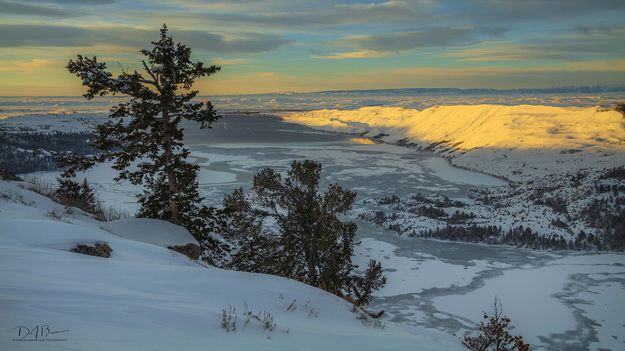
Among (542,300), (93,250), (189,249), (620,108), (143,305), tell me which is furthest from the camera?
(620,108)

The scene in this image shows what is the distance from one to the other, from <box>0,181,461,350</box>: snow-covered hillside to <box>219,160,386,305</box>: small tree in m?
7.46

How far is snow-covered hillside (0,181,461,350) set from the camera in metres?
4.77

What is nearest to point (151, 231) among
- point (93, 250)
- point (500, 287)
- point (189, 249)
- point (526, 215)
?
point (189, 249)

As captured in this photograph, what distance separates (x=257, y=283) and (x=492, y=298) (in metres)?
33.9

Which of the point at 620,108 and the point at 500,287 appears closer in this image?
the point at 500,287

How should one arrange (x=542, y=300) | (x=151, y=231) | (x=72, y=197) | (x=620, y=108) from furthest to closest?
(x=620, y=108) → (x=542, y=300) → (x=72, y=197) → (x=151, y=231)

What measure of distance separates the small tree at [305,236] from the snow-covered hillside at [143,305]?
7460 millimetres

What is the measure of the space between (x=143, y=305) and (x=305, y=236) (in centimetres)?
1315

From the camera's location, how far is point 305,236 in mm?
19016

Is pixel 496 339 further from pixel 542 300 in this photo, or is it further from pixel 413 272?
pixel 413 272

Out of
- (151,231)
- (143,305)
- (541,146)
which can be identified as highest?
(143,305)

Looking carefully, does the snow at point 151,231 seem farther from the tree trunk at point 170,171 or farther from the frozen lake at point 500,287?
the frozen lake at point 500,287

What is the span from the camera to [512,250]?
56.4m

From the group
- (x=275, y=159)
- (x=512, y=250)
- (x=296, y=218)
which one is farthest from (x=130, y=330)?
(x=275, y=159)
